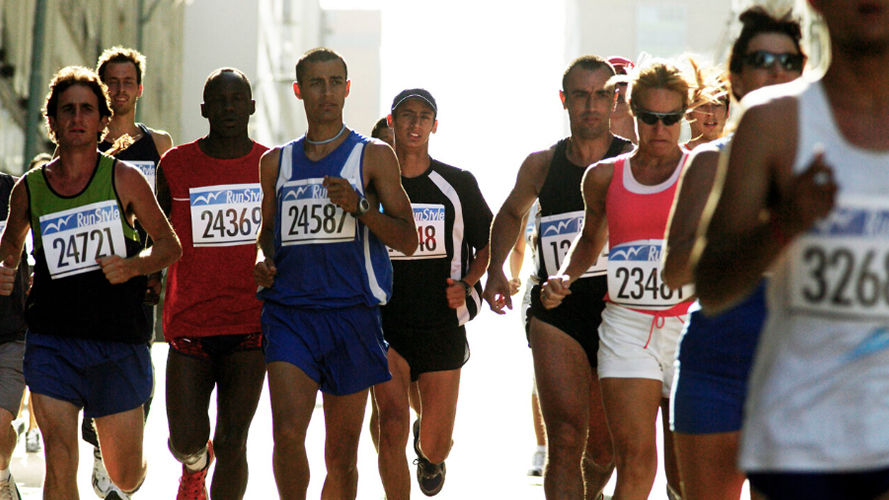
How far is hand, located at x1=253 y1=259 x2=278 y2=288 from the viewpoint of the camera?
6.75m

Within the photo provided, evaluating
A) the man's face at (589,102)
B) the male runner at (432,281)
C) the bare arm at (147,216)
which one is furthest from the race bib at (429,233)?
the bare arm at (147,216)

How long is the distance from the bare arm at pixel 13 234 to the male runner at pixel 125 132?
3.84 ft

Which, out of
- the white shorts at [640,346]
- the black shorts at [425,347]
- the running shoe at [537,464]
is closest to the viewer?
the white shorts at [640,346]

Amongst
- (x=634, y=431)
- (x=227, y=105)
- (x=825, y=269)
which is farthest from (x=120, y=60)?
(x=825, y=269)

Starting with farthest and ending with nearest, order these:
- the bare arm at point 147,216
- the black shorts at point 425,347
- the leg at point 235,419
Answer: the black shorts at point 425,347 < the leg at point 235,419 < the bare arm at point 147,216

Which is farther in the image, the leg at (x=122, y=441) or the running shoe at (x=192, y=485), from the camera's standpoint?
the running shoe at (x=192, y=485)

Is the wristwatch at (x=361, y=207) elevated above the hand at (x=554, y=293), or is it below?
above

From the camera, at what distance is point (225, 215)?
25.3ft

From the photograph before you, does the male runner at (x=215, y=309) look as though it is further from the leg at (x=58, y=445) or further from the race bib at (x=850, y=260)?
the race bib at (x=850, y=260)

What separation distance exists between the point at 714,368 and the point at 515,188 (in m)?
3.12

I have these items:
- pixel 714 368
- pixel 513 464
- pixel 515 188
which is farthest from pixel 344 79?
pixel 513 464

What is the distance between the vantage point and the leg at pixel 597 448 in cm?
722

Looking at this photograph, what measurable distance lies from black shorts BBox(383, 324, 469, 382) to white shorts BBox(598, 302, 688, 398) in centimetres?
227

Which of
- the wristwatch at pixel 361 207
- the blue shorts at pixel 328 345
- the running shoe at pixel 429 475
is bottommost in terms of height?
the running shoe at pixel 429 475
